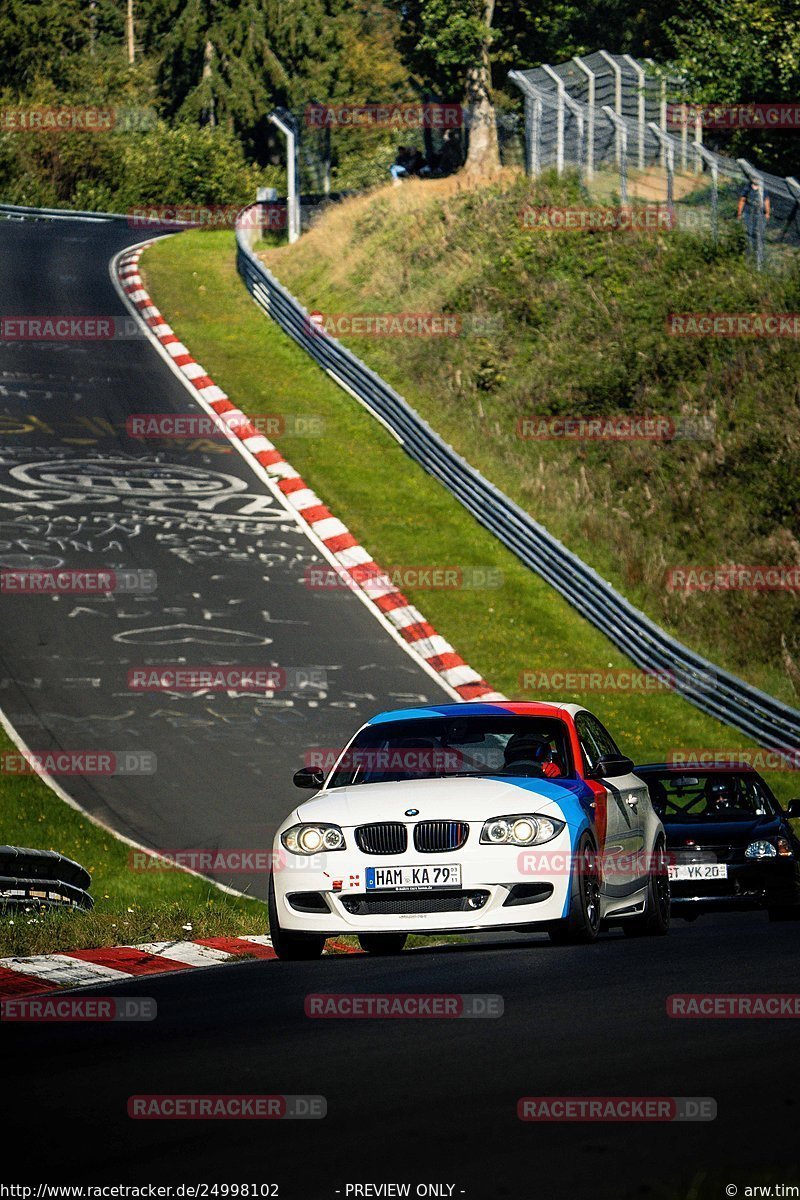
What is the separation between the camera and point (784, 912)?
44.0 ft

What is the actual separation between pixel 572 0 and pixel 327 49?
82.6 feet

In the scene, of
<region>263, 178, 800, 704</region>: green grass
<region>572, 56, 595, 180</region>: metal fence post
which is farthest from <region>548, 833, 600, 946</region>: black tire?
<region>572, 56, 595, 180</region>: metal fence post

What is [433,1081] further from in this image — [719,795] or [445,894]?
[719,795]

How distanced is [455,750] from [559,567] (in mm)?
14343

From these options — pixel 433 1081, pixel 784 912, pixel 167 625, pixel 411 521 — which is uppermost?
pixel 433 1081

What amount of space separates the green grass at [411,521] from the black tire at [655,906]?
827 cm

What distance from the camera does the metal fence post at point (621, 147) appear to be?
3547 cm

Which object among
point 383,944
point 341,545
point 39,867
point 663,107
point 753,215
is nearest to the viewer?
point 383,944

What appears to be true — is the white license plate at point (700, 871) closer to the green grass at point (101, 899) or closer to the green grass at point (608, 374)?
the green grass at point (101, 899)

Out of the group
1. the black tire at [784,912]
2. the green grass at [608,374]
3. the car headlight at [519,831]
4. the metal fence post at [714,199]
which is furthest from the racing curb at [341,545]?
the car headlight at [519,831]

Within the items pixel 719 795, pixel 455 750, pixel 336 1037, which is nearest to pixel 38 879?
pixel 455 750

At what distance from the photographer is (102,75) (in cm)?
8212

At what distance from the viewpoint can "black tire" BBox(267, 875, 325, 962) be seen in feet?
32.5

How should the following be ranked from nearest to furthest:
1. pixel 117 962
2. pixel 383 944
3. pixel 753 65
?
pixel 117 962
pixel 383 944
pixel 753 65
